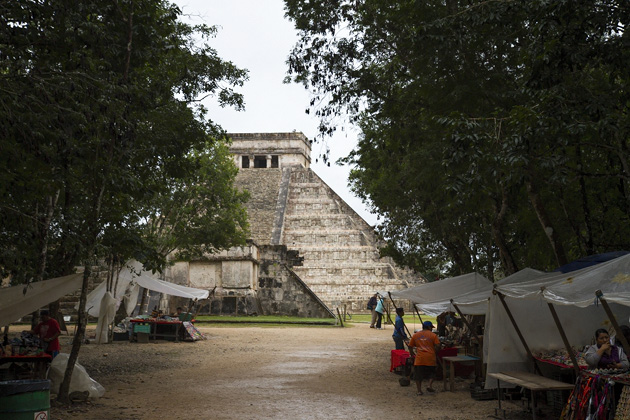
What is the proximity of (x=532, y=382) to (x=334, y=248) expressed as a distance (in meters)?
28.8

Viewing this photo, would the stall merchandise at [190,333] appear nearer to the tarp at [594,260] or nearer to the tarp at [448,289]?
the tarp at [448,289]

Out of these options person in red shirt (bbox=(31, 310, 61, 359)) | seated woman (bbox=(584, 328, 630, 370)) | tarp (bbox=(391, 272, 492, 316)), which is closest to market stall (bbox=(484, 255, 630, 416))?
seated woman (bbox=(584, 328, 630, 370))

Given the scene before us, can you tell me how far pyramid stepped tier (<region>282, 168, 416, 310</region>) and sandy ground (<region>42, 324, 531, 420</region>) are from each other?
628 inches

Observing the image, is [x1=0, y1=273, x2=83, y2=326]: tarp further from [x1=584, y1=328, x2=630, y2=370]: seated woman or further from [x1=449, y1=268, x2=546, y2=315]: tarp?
[x1=584, y1=328, x2=630, y2=370]: seated woman

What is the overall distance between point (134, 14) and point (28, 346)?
4815 millimetres

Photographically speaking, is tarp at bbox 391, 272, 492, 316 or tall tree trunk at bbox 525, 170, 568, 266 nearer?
tall tree trunk at bbox 525, 170, 568, 266

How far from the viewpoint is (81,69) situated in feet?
21.0

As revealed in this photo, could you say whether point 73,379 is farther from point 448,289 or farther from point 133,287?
point 133,287

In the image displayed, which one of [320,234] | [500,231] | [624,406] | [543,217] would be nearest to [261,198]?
[320,234]

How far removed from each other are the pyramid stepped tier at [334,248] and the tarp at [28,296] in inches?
Answer: 950

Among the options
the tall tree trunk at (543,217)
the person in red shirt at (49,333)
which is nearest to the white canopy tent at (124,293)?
the person in red shirt at (49,333)

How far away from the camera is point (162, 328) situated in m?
18.2

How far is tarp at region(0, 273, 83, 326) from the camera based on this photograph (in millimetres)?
7754

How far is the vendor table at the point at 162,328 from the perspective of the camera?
58.2 feet
